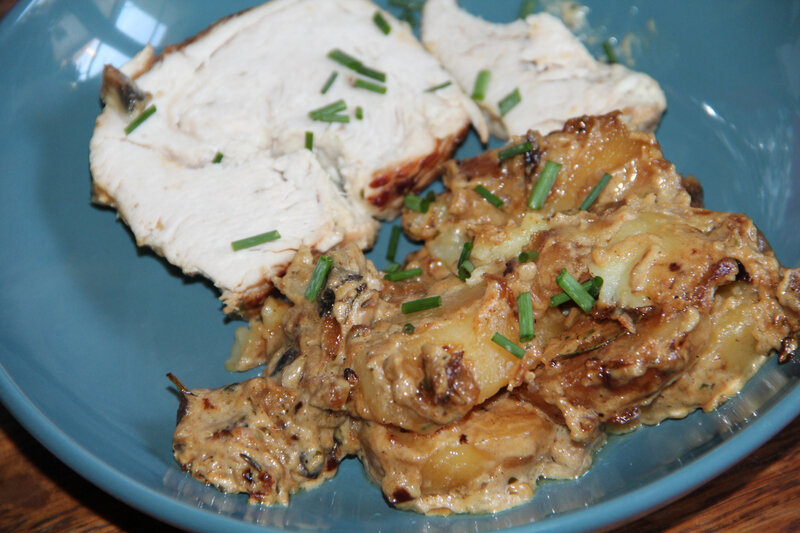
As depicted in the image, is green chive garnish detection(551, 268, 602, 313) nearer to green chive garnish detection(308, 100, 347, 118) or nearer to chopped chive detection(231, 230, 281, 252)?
chopped chive detection(231, 230, 281, 252)

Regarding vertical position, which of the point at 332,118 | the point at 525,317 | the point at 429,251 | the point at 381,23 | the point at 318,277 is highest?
the point at 381,23

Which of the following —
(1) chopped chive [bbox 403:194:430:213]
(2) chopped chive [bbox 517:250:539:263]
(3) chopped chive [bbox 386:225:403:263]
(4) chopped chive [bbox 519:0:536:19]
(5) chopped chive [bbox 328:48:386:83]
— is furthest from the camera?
(4) chopped chive [bbox 519:0:536:19]

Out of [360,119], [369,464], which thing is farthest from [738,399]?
[360,119]

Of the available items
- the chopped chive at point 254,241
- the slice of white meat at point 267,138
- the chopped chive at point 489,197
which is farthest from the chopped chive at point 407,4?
the chopped chive at point 254,241

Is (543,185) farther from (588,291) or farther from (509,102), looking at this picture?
(509,102)

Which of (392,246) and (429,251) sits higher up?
(429,251)

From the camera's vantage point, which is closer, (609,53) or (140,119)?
(140,119)

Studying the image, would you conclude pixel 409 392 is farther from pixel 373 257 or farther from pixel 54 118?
pixel 54 118

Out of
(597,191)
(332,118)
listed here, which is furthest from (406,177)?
(597,191)

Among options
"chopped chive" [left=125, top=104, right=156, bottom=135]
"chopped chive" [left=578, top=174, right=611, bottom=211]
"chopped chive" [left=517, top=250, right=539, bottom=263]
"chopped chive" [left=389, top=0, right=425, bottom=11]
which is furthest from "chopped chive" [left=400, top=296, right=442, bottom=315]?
"chopped chive" [left=389, top=0, right=425, bottom=11]
